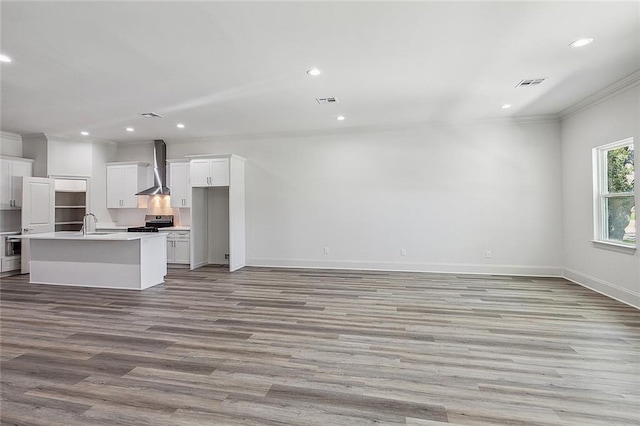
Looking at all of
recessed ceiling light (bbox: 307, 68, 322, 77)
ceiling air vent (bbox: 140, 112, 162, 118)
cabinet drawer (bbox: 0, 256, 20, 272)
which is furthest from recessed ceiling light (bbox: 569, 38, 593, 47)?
cabinet drawer (bbox: 0, 256, 20, 272)

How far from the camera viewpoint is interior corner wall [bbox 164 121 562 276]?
575 cm

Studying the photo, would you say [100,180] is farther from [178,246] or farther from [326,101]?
[326,101]

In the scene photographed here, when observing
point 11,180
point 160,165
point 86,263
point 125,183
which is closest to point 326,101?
point 160,165

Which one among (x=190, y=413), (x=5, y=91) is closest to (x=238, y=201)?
(x=5, y=91)

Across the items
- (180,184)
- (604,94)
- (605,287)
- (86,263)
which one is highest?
(604,94)

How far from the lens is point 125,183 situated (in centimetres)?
731

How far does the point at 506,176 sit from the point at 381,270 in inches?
117

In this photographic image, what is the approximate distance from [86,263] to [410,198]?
19.6 ft

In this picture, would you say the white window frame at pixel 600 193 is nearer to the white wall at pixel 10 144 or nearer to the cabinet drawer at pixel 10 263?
the cabinet drawer at pixel 10 263

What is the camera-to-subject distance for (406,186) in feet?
20.5

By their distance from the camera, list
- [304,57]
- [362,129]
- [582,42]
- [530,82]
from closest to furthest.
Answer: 1. [582,42]
2. [304,57]
3. [530,82]
4. [362,129]

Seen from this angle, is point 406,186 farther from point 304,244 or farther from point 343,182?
point 304,244

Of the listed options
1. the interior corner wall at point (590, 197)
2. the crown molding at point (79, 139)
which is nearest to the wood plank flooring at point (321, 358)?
the interior corner wall at point (590, 197)

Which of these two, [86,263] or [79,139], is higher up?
[79,139]
